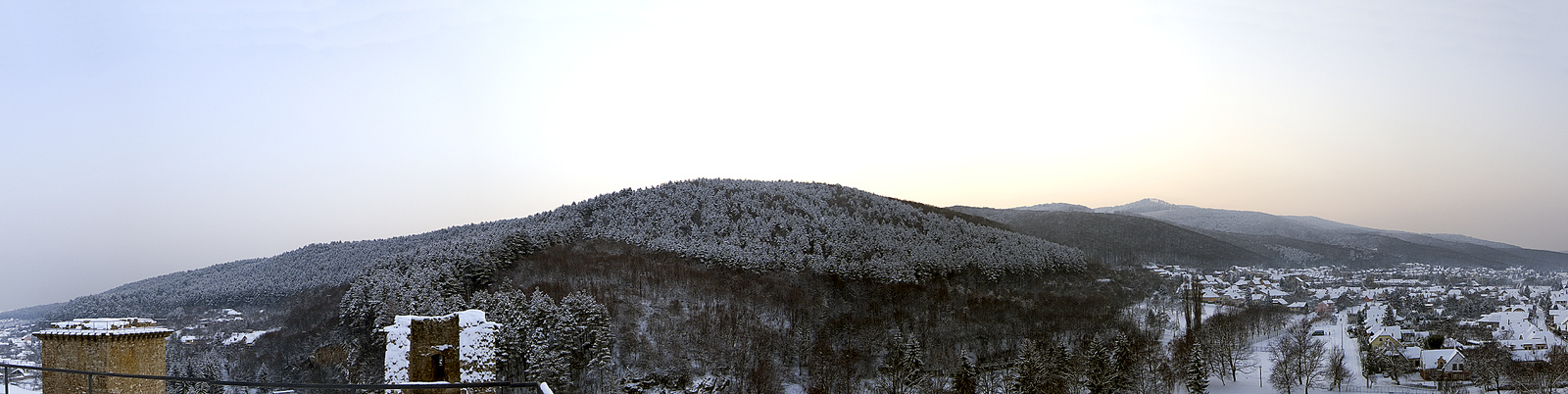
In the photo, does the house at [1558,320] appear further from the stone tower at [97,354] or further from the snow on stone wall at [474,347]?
the stone tower at [97,354]

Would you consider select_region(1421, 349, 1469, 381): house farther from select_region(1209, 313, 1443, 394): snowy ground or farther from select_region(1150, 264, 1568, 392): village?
select_region(1209, 313, 1443, 394): snowy ground

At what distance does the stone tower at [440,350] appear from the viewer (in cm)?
1595

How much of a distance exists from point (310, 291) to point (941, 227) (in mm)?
72993

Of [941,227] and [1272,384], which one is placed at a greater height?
[941,227]

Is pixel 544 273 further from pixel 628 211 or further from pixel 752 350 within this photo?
pixel 628 211

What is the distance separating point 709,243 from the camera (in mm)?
90438

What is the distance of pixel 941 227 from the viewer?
113 metres

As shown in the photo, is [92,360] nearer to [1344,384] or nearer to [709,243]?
[1344,384]

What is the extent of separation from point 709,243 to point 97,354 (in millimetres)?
79565

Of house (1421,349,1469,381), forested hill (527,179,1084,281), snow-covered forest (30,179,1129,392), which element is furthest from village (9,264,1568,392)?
forested hill (527,179,1084,281)

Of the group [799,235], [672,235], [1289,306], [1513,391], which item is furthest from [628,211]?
[1513,391]

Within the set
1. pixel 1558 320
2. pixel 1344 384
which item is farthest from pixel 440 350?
pixel 1558 320

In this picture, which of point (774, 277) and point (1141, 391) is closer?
point (1141, 391)

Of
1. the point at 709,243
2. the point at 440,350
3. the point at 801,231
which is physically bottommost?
the point at 440,350
